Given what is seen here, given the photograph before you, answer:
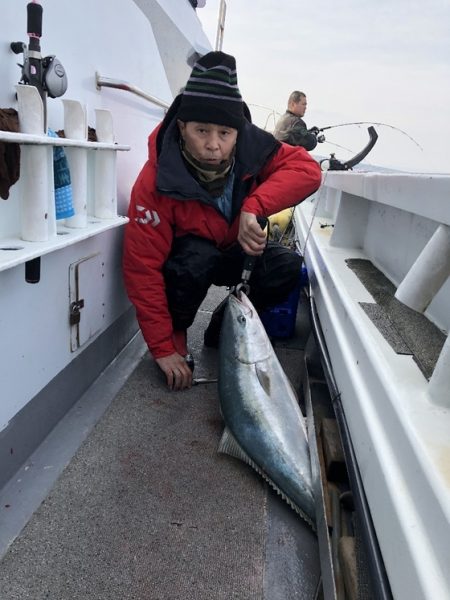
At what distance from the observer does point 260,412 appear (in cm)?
176

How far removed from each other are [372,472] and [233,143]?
5.10 ft

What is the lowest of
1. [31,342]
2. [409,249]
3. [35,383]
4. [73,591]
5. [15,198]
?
[73,591]

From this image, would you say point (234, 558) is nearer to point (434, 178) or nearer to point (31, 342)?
point (31, 342)

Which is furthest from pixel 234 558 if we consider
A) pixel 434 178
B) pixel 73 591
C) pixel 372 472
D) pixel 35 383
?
pixel 434 178

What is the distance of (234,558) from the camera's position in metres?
1.34

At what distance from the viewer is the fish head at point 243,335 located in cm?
193

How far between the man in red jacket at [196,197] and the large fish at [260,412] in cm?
33

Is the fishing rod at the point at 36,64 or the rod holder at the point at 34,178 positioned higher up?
the fishing rod at the point at 36,64

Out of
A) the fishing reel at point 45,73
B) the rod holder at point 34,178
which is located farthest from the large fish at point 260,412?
the fishing reel at point 45,73

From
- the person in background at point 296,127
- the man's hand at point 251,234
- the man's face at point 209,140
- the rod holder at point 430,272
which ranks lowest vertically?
the man's hand at point 251,234

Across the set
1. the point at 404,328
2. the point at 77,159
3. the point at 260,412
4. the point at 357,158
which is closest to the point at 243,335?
the point at 260,412

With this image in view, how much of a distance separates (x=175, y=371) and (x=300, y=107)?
208 inches

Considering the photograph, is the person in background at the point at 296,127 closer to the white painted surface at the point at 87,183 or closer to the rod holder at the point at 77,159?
the white painted surface at the point at 87,183

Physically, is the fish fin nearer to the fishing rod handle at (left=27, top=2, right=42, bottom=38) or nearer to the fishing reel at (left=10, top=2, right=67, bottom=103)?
the fishing reel at (left=10, top=2, right=67, bottom=103)
